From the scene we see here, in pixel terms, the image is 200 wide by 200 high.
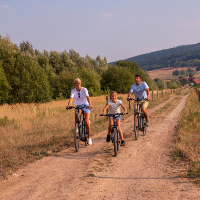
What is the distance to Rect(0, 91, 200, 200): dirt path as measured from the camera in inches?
145

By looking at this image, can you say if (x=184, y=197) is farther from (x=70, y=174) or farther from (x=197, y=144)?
→ (x=197, y=144)

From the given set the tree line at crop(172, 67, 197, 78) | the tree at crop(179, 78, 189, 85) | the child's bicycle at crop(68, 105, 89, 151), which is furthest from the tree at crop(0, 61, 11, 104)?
the tree line at crop(172, 67, 197, 78)

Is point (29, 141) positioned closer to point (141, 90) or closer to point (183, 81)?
point (141, 90)

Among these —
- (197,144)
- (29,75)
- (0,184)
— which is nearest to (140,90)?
(197,144)

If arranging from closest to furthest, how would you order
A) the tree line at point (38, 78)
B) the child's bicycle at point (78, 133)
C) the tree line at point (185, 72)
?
the child's bicycle at point (78, 133)
the tree line at point (38, 78)
the tree line at point (185, 72)

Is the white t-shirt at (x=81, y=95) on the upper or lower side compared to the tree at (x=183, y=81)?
lower

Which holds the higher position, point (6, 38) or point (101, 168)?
point (6, 38)

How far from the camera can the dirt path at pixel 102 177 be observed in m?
3.68

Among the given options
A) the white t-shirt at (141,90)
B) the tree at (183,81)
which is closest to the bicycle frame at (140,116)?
the white t-shirt at (141,90)

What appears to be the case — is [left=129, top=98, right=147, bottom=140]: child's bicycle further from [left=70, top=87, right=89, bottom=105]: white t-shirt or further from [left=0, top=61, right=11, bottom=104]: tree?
[left=0, top=61, right=11, bottom=104]: tree

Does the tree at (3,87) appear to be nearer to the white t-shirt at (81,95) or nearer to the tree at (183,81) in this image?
the white t-shirt at (81,95)

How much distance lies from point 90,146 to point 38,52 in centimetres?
4592

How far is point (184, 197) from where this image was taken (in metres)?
3.43

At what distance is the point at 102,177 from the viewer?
441 centimetres
